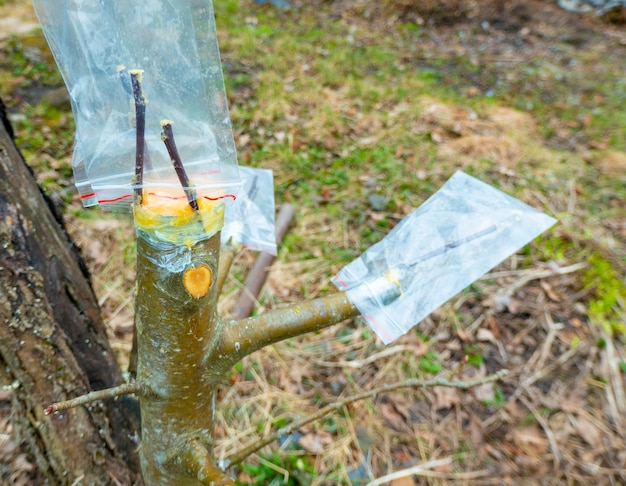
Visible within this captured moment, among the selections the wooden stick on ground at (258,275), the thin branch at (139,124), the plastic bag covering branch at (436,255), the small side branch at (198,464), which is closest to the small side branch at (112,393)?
the small side branch at (198,464)

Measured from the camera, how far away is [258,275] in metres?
2.63

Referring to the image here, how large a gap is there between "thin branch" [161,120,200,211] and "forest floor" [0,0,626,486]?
1.09 meters

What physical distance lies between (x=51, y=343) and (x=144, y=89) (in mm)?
749

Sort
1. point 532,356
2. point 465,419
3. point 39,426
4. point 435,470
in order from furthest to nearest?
1. point 532,356
2. point 465,419
3. point 435,470
4. point 39,426

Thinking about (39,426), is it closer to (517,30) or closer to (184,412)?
(184,412)

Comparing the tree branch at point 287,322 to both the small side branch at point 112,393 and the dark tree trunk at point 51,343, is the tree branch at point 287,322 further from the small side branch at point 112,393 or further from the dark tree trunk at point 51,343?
the dark tree trunk at point 51,343

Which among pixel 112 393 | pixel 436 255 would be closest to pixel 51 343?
pixel 112 393

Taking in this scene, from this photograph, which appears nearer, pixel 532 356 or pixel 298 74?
pixel 532 356

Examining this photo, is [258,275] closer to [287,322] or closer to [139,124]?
[287,322]

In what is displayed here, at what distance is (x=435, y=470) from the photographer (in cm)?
201

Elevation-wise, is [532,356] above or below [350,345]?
below

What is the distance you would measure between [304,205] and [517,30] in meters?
5.72

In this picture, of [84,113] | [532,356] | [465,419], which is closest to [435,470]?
[465,419]

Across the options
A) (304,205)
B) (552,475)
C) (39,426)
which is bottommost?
(552,475)
